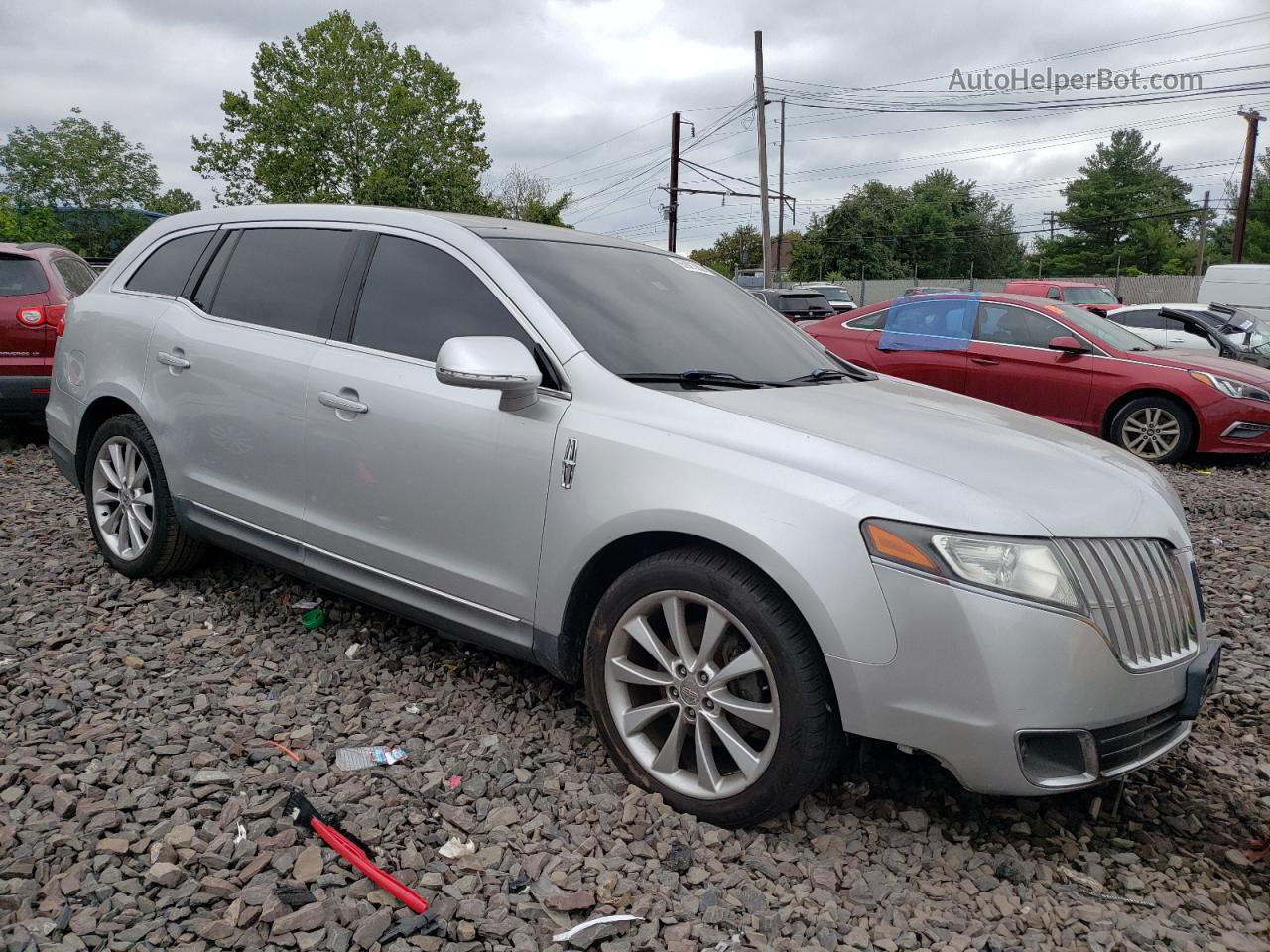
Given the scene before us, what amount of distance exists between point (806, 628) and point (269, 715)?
6.28ft

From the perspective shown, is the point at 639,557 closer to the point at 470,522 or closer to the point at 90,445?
the point at 470,522

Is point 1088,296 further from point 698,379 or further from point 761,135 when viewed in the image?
point 698,379

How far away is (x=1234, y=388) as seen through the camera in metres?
8.64

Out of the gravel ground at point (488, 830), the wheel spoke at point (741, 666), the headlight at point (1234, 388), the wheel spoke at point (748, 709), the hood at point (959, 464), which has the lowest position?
the gravel ground at point (488, 830)

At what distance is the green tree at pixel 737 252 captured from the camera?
269ft

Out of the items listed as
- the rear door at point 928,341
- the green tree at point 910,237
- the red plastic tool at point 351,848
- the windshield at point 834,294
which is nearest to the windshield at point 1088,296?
the windshield at point 834,294

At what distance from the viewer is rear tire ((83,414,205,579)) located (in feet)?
14.1

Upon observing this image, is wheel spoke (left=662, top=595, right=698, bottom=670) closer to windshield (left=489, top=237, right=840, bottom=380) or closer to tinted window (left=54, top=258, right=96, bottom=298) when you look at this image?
windshield (left=489, top=237, right=840, bottom=380)

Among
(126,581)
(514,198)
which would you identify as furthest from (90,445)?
(514,198)

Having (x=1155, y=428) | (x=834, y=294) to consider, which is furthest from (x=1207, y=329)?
(x=834, y=294)

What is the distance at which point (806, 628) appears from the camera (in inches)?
97.6

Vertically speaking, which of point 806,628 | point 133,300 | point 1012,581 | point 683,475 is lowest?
point 806,628

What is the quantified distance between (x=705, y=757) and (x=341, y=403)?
1752 mm

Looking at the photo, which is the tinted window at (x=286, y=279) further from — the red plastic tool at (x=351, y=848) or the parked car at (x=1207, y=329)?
the parked car at (x=1207, y=329)
